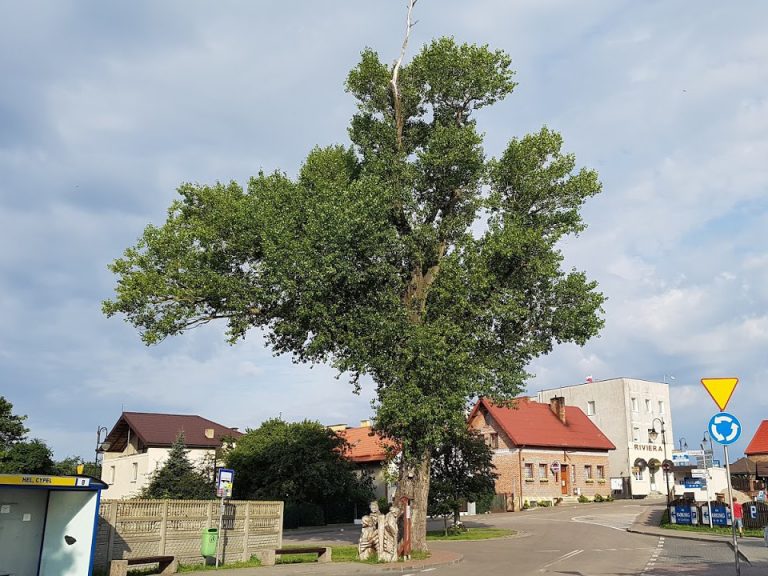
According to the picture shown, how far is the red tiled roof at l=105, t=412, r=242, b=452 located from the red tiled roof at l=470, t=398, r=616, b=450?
67.4 feet

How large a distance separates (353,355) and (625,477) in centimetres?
4588

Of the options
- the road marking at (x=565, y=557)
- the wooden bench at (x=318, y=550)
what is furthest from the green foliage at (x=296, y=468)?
the road marking at (x=565, y=557)

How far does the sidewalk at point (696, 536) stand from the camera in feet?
73.0

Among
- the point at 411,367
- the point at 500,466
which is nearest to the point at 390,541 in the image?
the point at 411,367

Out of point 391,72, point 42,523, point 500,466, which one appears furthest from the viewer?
point 500,466

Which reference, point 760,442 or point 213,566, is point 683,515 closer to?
point 213,566

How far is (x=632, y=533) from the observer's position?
32.1 meters

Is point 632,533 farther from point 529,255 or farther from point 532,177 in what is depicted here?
point 532,177

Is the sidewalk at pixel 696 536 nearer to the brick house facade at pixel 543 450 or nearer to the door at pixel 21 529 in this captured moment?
the brick house facade at pixel 543 450

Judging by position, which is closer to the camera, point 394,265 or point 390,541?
point 390,541

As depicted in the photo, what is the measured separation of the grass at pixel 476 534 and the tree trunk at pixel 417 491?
6893 mm

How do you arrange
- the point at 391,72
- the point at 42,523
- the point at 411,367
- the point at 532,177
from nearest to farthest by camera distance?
the point at 42,523 < the point at 411,367 < the point at 532,177 < the point at 391,72

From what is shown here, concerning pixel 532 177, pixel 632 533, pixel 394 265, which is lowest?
pixel 632 533

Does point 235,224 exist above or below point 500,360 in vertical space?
above
